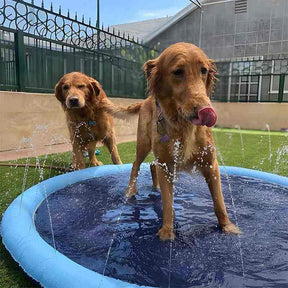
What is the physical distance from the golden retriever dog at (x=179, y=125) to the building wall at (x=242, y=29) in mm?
14773

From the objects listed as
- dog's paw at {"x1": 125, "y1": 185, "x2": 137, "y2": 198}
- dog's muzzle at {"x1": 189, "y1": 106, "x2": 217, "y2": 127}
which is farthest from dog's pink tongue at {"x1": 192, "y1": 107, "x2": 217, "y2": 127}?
dog's paw at {"x1": 125, "y1": 185, "x2": 137, "y2": 198}

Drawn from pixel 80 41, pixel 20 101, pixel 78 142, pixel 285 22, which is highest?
pixel 285 22

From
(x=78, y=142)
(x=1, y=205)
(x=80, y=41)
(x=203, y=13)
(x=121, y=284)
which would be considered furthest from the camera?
(x=203, y=13)

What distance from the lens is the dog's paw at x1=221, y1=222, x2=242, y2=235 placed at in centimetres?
243

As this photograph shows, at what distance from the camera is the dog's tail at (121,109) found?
4.23 meters

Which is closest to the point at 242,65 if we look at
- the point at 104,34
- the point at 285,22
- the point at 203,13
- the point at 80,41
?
the point at 285,22

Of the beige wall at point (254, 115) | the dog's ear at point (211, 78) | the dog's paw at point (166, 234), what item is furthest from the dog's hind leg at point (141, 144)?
the beige wall at point (254, 115)

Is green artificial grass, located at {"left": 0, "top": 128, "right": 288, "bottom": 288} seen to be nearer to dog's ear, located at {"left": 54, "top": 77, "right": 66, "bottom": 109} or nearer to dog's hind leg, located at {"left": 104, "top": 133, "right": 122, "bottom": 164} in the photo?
dog's hind leg, located at {"left": 104, "top": 133, "right": 122, "bottom": 164}

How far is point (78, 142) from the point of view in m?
4.68

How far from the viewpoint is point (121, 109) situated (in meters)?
4.41

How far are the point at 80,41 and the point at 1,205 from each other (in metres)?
6.54

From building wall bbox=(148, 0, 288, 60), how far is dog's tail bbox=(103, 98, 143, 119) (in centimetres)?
1330

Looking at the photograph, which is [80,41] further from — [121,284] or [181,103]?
[121,284]

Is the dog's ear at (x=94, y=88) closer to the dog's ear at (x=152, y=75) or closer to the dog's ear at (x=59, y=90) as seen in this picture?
the dog's ear at (x=59, y=90)
